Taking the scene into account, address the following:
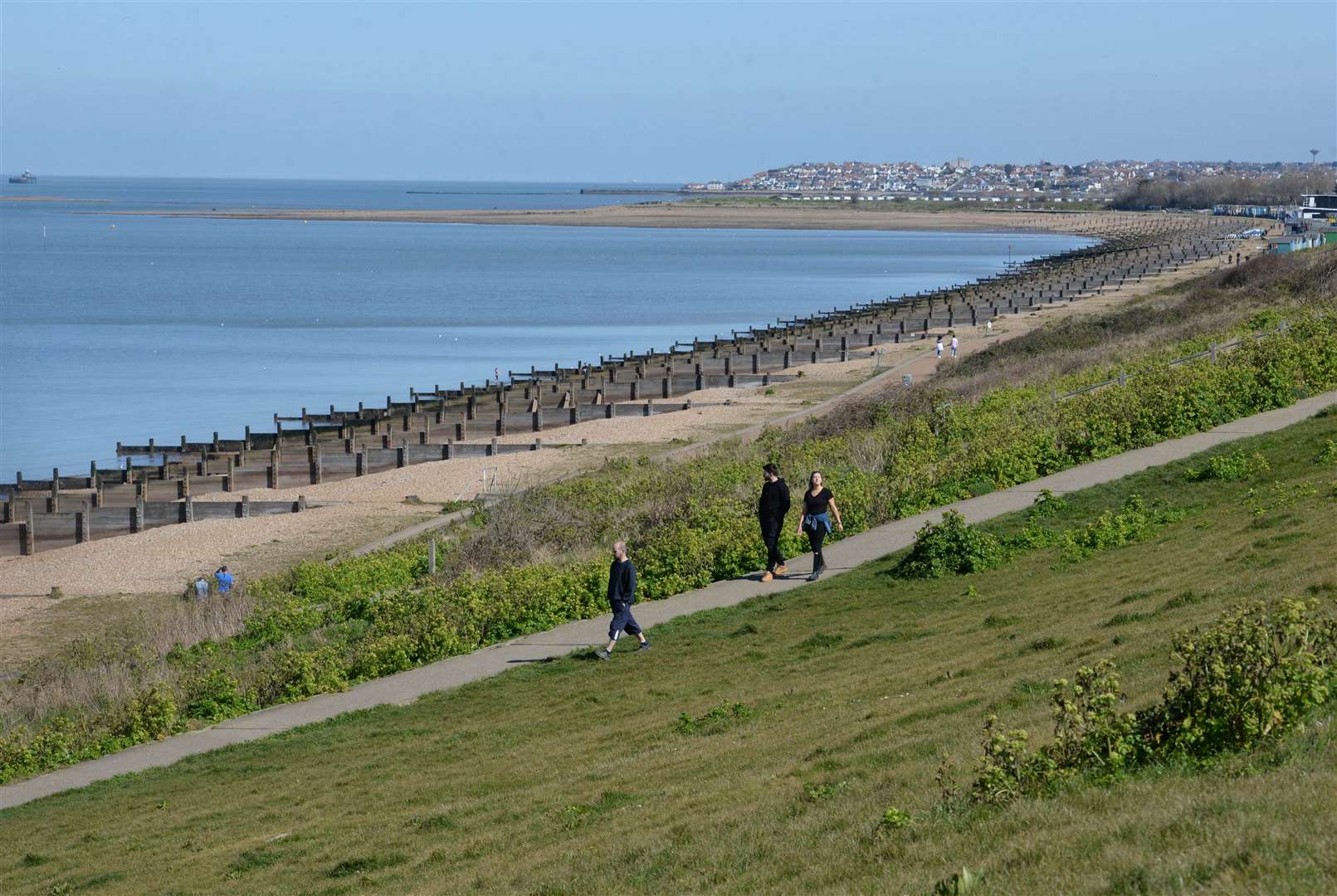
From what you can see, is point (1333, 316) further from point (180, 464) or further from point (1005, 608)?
point (180, 464)

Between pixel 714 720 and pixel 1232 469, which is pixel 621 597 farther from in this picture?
pixel 1232 469

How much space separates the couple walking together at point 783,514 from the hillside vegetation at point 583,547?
47.6 inches

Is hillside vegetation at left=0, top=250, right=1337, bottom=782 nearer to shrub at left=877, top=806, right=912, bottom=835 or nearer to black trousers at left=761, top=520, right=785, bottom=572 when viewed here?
black trousers at left=761, top=520, right=785, bottom=572

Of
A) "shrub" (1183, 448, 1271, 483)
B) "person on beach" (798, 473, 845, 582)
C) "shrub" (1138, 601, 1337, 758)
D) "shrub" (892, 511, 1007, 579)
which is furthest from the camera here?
"shrub" (1183, 448, 1271, 483)

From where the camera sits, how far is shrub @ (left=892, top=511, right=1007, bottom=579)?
18.0 meters

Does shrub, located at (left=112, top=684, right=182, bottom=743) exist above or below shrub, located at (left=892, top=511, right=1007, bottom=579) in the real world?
below

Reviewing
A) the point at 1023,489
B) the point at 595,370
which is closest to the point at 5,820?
the point at 1023,489

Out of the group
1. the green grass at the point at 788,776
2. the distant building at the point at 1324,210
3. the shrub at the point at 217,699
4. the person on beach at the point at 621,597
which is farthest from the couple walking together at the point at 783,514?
the distant building at the point at 1324,210

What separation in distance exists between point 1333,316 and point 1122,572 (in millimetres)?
18925

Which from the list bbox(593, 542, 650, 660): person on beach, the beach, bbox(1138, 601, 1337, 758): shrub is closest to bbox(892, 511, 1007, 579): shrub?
bbox(593, 542, 650, 660): person on beach

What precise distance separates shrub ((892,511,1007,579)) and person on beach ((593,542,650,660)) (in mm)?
3548

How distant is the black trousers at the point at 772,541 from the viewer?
19.3m

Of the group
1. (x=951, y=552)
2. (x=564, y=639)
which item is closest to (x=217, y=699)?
(x=564, y=639)

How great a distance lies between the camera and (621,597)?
1700 centimetres
